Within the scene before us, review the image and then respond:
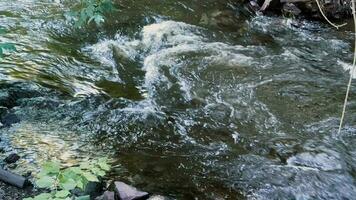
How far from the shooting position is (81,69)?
18.7 ft

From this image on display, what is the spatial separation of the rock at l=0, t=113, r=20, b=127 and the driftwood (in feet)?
3.03

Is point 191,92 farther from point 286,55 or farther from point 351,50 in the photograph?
point 351,50

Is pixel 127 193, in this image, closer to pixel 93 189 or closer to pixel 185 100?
pixel 93 189

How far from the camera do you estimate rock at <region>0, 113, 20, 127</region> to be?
169 inches

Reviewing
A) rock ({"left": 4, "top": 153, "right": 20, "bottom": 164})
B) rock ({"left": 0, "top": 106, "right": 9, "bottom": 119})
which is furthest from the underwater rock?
rock ({"left": 4, "top": 153, "right": 20, "bottom": 164})

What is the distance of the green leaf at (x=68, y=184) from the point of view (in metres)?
2.14

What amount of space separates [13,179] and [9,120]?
1074 millimetres

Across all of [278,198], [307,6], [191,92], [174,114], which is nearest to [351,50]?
[307,6]

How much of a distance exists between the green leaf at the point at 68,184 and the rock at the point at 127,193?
124 cm

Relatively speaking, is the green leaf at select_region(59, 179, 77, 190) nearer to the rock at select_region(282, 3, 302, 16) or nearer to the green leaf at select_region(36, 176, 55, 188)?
the green leaf at select_region(36, 176, 55, 188)

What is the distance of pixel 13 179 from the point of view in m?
3.45

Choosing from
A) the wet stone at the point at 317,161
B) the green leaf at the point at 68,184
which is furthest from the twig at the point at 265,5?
the green leaf at the point at 68,184

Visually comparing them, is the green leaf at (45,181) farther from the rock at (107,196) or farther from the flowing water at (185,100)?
the flowing water at (185,100)

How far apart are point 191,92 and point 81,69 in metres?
1.49
